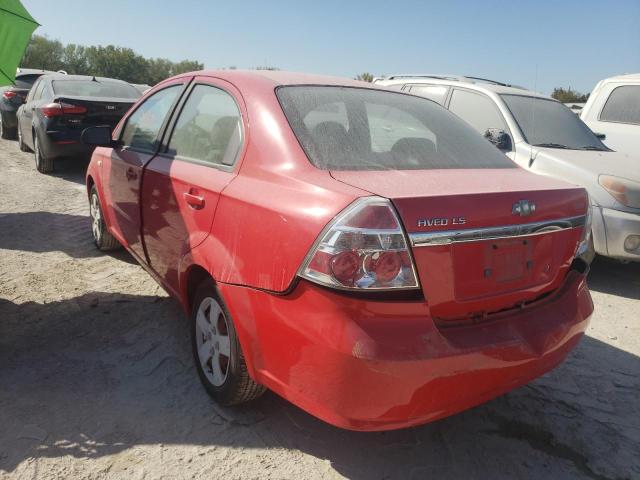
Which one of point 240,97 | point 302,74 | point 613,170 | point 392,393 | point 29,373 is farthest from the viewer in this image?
point 613,170

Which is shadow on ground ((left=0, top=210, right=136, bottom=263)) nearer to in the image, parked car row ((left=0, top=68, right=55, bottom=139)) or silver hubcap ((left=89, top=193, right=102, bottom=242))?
silver hubcap ((left=89, top=193, right=102, bottom=242))

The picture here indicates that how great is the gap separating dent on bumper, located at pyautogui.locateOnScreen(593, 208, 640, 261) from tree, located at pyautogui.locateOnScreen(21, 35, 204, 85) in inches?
1956

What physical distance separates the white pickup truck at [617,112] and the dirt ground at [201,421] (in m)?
3.88

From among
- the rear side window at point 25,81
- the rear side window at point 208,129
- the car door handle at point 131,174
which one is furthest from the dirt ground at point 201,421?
the rear side window at point 25,81

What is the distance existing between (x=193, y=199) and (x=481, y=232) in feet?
4.54

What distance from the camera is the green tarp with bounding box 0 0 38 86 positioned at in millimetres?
3268

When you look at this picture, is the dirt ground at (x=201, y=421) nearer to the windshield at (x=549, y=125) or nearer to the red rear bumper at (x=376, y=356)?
the red rear bumper at (x=376, y=356)

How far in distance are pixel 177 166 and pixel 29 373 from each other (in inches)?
54.1

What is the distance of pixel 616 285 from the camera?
15.8 feet

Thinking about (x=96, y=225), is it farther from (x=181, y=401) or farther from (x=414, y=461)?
(x=414, y=461)

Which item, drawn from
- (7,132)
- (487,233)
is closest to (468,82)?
(487,233)

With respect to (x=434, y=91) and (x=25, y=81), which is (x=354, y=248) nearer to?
(x=434, y=91)

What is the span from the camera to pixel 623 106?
703cm

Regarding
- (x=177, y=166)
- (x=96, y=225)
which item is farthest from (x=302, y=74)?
(x=96, y=225)
